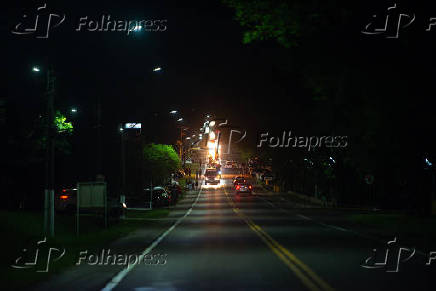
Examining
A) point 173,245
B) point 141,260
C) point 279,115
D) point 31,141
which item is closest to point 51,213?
point 173,245

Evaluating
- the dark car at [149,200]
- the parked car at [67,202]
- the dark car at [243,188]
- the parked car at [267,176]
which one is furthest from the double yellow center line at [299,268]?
the parked car at [267,176]

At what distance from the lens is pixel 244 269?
16.8 meters

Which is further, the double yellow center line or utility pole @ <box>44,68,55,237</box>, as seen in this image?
utility pole @ <box>44,68,55,237</box>

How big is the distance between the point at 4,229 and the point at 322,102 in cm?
1223

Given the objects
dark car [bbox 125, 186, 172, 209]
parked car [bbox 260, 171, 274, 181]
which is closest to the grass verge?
dark car [bbox 125, 186, 172, 209]

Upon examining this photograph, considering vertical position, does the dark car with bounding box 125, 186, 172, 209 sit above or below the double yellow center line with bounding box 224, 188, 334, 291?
below

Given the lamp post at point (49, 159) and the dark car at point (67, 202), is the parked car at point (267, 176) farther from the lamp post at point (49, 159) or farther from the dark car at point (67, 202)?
the lamp post at point (49, 159)

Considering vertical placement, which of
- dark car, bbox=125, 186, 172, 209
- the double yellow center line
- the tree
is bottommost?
dark car, bbox=125, 186, 172, 209

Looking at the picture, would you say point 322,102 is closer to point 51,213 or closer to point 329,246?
point 329,246

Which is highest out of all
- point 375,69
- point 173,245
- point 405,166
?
point 375,69

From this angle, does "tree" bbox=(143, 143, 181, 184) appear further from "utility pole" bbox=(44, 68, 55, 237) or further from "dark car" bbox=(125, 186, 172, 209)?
"utility pole" bbox=(44, 68, 55, 237)

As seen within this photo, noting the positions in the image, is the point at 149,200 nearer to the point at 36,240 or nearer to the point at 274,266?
the point at 36,240

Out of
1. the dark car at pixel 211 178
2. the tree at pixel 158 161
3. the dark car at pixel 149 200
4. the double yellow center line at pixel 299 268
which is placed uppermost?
the tree at pixel 158 161

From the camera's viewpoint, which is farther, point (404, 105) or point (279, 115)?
point (279, 115)
